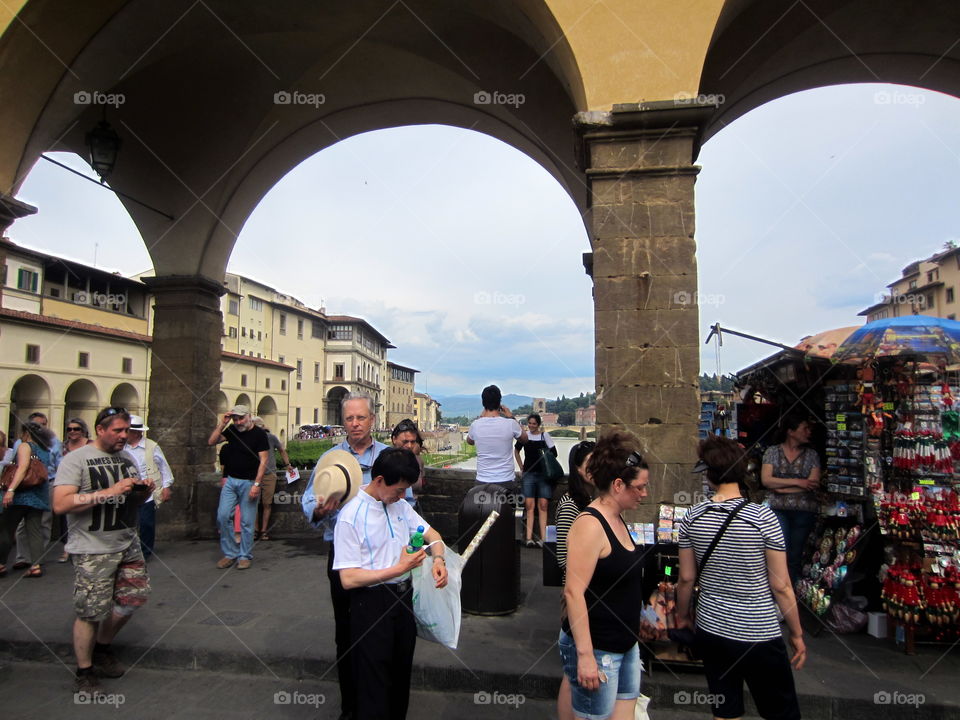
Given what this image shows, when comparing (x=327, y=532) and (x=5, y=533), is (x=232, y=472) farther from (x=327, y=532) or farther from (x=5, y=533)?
(x=327, y=532)

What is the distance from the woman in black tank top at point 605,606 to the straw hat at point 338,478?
3.98 feet

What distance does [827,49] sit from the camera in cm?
723

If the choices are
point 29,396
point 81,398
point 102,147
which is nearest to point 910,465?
point 102,147

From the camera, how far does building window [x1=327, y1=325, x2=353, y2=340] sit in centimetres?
6906

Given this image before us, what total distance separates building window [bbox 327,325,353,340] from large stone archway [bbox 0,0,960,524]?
201 ft

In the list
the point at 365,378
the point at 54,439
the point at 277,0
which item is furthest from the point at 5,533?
the point at 365,378

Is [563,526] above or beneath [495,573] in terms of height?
above

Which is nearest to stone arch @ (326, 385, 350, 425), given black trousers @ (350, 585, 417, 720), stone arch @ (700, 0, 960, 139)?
stone arch @ (700, 0, 960, 139)

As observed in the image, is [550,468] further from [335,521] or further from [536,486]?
[335,521]
